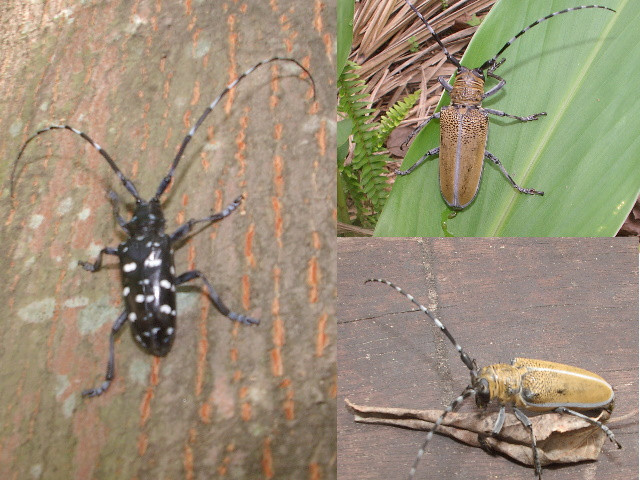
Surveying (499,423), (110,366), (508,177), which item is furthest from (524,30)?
(110,366)

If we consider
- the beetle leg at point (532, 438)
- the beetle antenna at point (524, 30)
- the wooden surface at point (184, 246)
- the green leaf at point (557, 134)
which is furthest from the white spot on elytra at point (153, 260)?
the beetle antenna at point (524, 30)

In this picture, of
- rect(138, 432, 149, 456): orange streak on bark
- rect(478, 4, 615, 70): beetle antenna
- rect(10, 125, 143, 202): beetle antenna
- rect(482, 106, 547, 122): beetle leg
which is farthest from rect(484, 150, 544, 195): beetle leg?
rect(138, 432, 149, 456): orange streak on bark

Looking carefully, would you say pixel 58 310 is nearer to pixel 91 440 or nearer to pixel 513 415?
pixel 91 440

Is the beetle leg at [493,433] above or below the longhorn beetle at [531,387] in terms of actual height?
below

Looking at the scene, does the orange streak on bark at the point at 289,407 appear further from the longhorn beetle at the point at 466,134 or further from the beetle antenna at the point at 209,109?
the longhorn beetle at the point at 466,134

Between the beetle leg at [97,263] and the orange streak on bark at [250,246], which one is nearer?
the orange streak on bark at [250,246]

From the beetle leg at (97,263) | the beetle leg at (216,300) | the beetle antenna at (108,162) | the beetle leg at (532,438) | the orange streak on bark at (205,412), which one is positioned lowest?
the beetle leg at (532,438)
